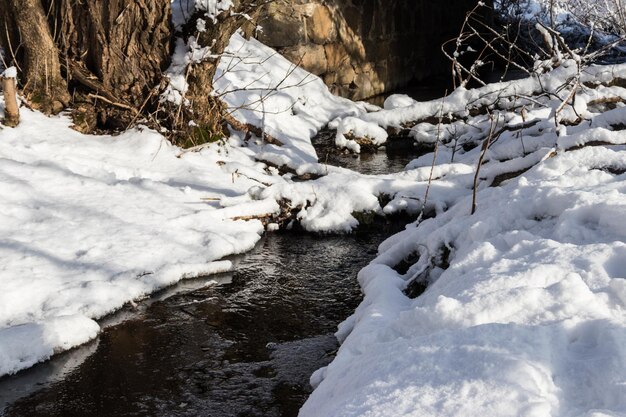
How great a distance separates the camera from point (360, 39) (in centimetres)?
1107

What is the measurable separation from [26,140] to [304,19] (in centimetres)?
502

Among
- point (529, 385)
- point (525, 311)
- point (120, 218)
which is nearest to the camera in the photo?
point (529, 385)

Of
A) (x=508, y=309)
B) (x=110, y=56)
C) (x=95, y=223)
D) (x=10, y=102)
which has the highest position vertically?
(x=110, y=56)

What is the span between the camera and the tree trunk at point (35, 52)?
606 centimetres

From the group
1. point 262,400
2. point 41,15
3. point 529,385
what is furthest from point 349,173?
point 529,385

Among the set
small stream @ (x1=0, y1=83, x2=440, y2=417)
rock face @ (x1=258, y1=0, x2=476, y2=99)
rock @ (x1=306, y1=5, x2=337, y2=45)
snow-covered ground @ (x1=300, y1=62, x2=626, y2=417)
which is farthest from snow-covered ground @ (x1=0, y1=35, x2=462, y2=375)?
rock @ (x1=306, y1=5, x2=337, y2=45)

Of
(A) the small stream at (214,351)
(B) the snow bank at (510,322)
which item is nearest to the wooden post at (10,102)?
(A) the small stream at (214,351)

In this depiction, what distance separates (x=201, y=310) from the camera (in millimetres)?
3990

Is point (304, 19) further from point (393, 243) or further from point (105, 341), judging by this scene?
point (105, 341)

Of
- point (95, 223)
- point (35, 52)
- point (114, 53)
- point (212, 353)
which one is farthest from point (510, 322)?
point (35, 52)

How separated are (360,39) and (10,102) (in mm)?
6332

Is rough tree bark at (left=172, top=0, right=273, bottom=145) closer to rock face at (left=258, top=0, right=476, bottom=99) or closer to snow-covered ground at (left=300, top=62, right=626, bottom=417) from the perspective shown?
rock face at (left=258, top=0, right=476, bottom=99)

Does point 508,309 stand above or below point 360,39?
below

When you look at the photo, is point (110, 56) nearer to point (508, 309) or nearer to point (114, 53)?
point (114, 53)
